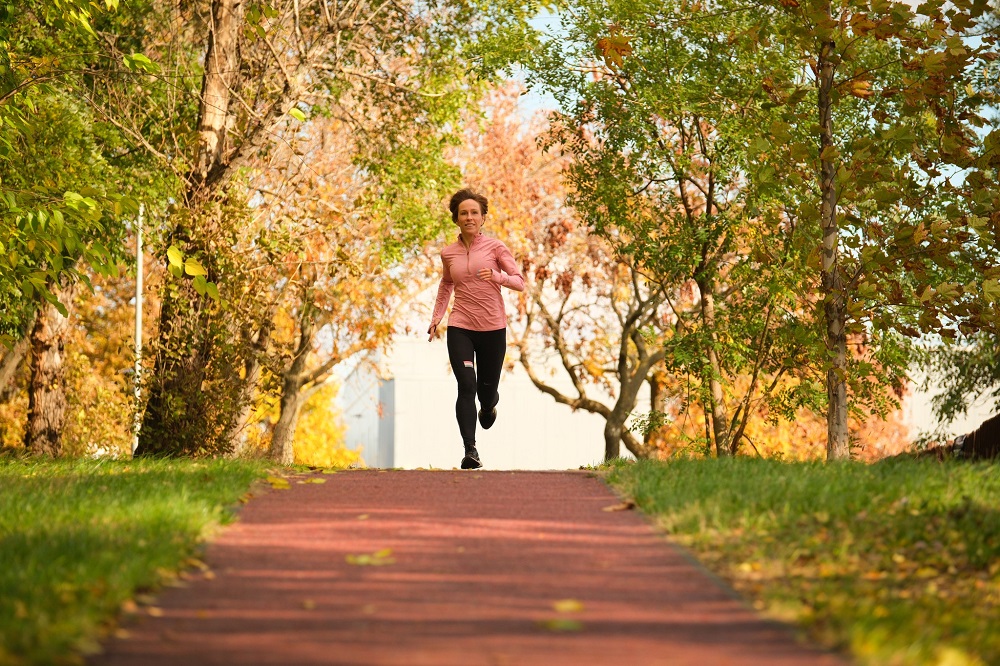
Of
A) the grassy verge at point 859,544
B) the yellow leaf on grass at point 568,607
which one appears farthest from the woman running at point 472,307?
the yellow leaf on grass at point 568,607

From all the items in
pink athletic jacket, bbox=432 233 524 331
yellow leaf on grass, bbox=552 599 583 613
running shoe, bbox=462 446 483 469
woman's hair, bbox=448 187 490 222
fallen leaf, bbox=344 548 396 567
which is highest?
woman's hair, bbox=448 187 490 222

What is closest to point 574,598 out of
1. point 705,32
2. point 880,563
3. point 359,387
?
point 880,563

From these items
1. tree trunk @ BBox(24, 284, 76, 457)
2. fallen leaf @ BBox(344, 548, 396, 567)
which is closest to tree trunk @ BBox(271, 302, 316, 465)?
tree trunk @ BBox(24, 284, 76, 457)

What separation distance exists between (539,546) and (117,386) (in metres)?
24.2

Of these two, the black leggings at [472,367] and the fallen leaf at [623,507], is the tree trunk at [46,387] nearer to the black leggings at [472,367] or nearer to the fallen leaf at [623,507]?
the black leggings at [472,367]

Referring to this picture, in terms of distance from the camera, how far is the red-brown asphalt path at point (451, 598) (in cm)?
391

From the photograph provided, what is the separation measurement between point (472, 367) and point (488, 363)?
19 cm

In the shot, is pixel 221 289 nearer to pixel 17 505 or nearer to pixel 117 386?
pixel 17 505

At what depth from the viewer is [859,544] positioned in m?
5.66

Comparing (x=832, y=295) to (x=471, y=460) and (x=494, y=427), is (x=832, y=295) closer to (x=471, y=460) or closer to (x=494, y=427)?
(x=471, y=460)

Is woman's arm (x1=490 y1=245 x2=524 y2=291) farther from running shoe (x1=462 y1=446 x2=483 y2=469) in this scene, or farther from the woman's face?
running shoe (x1=462 y1=446 x2=483 y2=469)

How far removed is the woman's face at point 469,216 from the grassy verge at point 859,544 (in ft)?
9.72

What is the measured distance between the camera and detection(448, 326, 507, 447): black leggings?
1014 cm

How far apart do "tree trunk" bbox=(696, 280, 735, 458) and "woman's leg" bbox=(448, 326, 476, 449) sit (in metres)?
5.75
